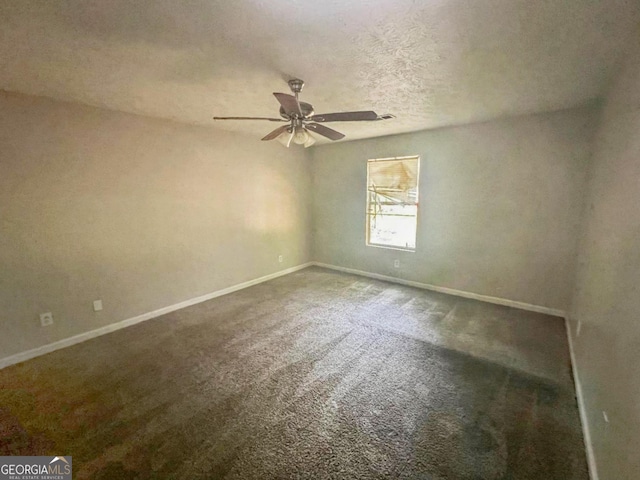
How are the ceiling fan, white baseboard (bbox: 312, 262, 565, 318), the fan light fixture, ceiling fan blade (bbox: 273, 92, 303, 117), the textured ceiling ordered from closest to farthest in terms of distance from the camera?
the textured ceiling < ceiling fan blade (bbox: 273, 92, 303, 117) < the ceiling fan < the fan light fixture < white baseboard (bbox: 312, 262, 565, 318)

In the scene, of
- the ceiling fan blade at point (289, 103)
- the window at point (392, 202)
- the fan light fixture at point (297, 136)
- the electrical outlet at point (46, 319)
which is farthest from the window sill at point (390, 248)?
the electrical outlet at point (46, 319)

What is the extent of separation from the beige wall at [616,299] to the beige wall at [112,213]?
388 centimetres

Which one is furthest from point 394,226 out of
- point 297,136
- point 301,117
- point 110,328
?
point 110,328

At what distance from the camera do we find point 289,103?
1.84 meters

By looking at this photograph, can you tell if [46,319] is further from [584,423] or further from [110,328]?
[584,423]

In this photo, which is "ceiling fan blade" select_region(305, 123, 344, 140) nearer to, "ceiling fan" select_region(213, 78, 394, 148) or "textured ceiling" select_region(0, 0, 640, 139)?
"ceiling fan" select_region(213, 78, 394, 148)

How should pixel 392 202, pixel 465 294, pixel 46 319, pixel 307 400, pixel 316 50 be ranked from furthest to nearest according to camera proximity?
pixel 392 202 → pixel 465 294 → pixel 46 319 → pixel 307 400 → pixel 316 50

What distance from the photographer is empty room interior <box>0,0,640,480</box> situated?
1437 millimetres

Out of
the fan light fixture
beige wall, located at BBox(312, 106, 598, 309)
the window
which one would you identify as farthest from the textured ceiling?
the window

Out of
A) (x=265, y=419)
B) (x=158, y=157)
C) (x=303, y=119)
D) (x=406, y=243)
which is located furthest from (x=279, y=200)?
(x=265, y=419)

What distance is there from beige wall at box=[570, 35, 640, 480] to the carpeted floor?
0.36 meters

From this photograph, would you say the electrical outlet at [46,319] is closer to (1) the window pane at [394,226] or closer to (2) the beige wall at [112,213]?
(2) the beige wall at [112,213]

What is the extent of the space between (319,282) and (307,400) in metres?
2.66

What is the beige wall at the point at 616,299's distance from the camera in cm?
112
